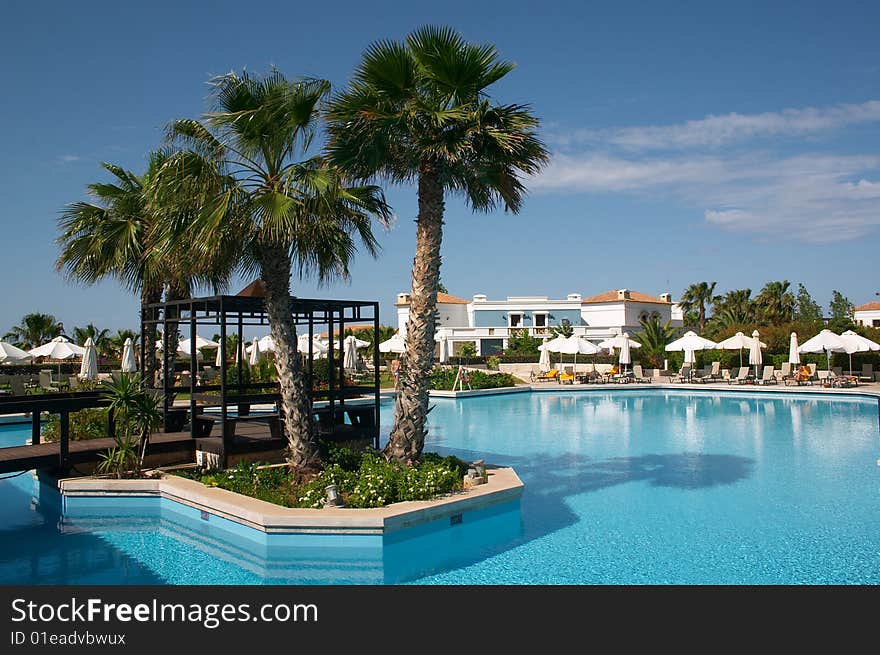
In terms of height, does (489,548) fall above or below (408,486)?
below

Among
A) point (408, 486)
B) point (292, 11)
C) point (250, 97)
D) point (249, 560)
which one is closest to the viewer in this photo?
point (249, 560)

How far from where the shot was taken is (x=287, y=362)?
942 cm

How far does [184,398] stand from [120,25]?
39.6ft

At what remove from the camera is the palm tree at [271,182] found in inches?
353

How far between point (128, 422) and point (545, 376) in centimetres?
2517

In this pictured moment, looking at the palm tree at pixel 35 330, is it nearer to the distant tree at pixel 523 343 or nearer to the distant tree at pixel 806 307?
the distant tree at pixel 523 343

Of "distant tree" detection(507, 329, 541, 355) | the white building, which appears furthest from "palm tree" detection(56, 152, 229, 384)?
the white building

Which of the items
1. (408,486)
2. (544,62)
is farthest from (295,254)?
(544,62)

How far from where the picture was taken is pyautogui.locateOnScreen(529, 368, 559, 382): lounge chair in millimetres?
33062

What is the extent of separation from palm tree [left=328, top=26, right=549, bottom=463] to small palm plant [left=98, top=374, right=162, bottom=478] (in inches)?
152

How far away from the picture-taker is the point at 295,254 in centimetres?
1028

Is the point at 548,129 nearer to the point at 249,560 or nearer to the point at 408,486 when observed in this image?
the point at 408,486

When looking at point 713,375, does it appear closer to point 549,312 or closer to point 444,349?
point 444,349

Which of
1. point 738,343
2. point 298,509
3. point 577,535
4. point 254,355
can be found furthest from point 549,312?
point 298,509
